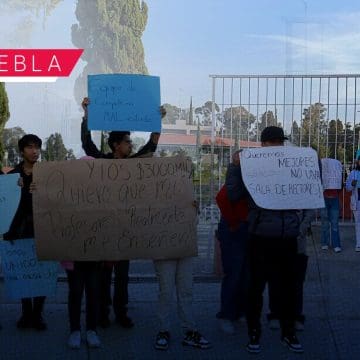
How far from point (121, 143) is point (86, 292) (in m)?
1.15

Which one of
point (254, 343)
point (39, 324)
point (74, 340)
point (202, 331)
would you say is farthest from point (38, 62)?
point (254, 343)

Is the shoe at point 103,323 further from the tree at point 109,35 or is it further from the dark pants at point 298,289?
the tree at point 109,35

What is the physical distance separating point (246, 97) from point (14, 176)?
6.05 m

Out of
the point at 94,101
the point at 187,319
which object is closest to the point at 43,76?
the point at 94,101

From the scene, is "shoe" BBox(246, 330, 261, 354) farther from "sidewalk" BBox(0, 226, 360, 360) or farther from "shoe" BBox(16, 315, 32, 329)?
"shoe" BBox(16, 315, 32, 329)

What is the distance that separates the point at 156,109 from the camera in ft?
17.4

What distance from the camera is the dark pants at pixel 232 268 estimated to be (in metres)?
5.39

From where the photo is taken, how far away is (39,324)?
17.8ft

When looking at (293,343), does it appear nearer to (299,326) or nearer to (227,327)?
(299,326)

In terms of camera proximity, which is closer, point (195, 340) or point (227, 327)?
point (195, 340)

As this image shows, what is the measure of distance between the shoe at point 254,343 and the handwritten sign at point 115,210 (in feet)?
2.36

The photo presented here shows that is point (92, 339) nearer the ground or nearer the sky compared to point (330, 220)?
nearer the ground

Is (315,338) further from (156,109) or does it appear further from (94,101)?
(94,101)

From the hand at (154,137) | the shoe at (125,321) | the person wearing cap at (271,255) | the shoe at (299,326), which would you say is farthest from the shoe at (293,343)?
the hand at (154,137)
